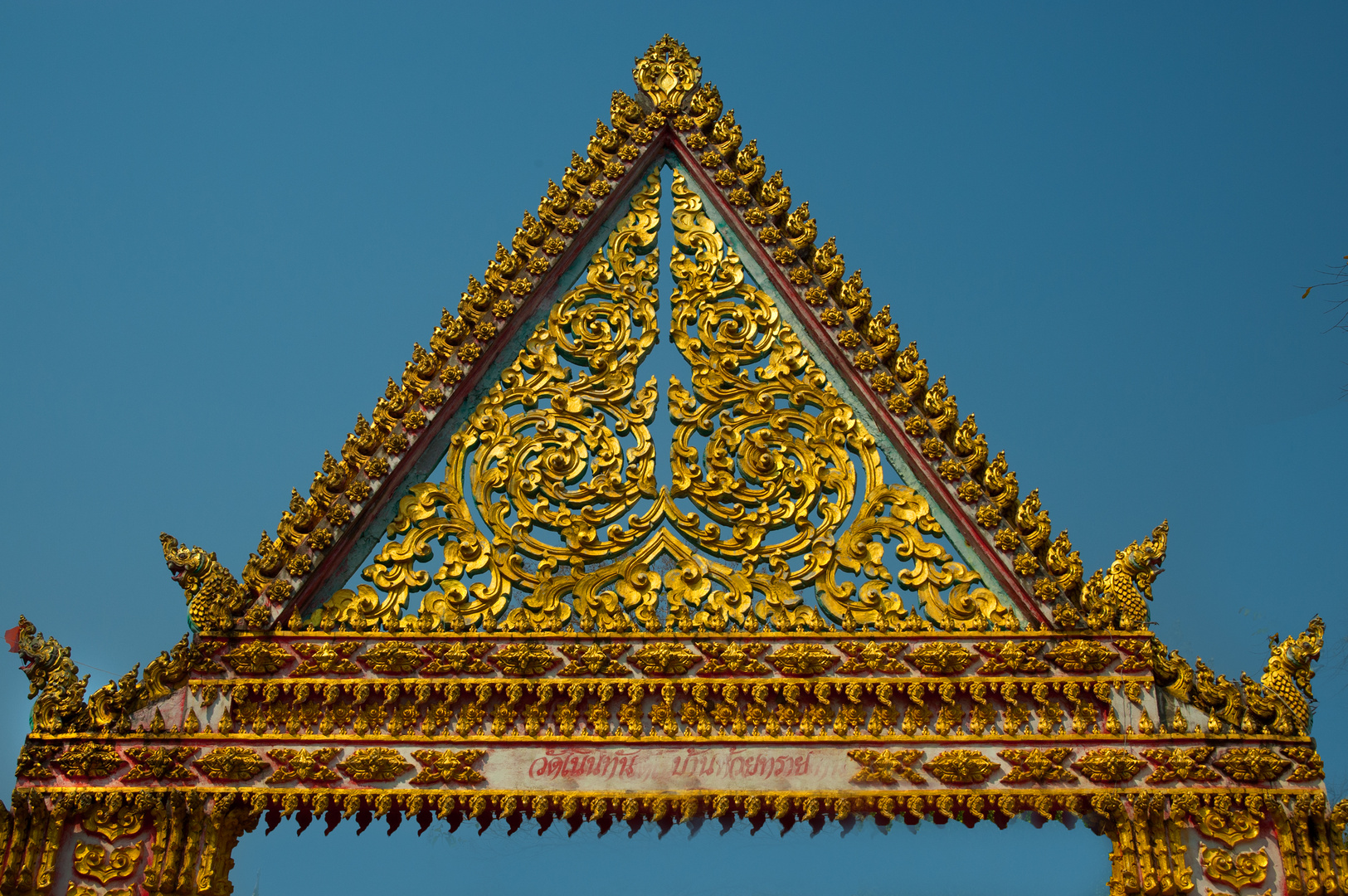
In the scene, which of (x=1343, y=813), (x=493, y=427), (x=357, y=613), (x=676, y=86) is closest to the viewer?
(x=1343, y=813)

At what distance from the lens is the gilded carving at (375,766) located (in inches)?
288

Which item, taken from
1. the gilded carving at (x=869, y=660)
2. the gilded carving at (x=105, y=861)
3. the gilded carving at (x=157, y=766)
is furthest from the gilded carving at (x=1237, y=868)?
the gilded carving at (x=105, y=861)

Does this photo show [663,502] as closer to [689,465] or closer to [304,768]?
[689,465]

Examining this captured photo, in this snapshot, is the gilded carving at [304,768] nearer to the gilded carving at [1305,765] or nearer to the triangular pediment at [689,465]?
the triangular pediment at [689,465]

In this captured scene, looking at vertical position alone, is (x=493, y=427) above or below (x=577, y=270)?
below

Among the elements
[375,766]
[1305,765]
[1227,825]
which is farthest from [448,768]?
[1305,765]

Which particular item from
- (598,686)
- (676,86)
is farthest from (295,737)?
(676,86)

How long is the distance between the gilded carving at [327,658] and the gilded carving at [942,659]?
3.19m

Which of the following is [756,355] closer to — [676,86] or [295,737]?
[676,86]

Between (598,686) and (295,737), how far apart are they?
5.71ft

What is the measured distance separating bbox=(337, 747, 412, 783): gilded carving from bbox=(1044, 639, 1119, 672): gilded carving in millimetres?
3706

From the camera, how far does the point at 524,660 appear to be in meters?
7.48

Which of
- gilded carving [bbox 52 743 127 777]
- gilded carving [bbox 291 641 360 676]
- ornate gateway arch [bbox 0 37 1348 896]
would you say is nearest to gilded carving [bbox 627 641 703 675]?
ornate gateway arch [bbox 0 37 1348 896]

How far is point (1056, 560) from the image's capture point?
7863 millimetres
